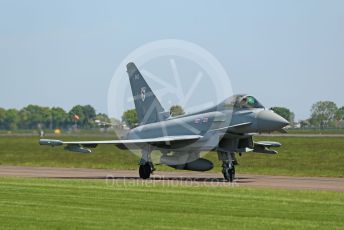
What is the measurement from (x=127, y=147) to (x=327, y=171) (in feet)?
32.4

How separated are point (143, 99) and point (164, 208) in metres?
15.2

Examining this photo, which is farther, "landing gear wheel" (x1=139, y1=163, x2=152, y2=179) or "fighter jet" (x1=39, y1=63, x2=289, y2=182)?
"landing gear wheel" (x1=139, y1=163, x2=152, y2=179)

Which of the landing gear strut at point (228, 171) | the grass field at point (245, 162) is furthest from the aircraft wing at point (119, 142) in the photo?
the grass field at point (245, 162)

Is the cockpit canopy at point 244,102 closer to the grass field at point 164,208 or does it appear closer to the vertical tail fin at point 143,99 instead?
the vertical tail fin at point 143,99

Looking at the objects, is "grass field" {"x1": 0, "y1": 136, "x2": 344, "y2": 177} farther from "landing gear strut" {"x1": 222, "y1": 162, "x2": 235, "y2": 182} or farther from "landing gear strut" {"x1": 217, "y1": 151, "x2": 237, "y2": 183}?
"landing gear strut" {"x1": 222, "y1": 162, "x2": 235, "y2": 182}

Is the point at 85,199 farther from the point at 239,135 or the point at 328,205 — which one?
the point at 239,135

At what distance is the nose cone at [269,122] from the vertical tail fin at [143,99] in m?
5.91

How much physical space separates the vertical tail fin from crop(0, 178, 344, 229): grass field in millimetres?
9200

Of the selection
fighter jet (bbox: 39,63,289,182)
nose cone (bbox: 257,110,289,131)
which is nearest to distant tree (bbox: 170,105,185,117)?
fighter jet (bbox: 39,63,289,182)

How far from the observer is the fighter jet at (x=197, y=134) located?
2577cm

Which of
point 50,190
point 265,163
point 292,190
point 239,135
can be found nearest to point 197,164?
point 239,135

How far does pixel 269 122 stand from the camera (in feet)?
82.8

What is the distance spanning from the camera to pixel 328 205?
16828mm

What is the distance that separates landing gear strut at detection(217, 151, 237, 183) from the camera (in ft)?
85.8
